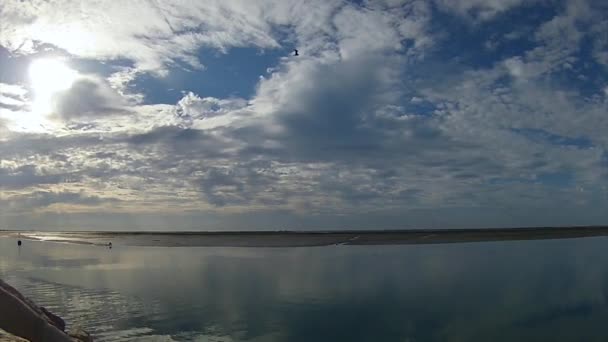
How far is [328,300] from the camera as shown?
36906 millimetres

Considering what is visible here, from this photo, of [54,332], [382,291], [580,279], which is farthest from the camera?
[580,279]

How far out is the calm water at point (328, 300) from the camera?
1101 inches

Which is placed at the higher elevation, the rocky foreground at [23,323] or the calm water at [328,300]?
the rocky foreground at [23,323]

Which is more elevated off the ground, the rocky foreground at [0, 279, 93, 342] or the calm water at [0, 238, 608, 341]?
the rocky foreground at [0, 279, 93, 342]

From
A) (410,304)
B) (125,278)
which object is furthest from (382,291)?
(125,278)

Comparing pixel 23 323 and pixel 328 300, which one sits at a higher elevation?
pixel 23 323

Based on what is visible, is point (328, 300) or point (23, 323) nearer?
Result: point (23, 323)

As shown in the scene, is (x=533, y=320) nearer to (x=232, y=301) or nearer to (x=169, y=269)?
(x=232, y=301)

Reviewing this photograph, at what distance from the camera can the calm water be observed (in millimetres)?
27958

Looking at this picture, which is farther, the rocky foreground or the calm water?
the calm water

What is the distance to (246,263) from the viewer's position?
211ft

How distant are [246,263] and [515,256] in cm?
3915

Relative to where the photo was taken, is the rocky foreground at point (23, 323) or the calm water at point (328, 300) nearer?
the rocky foreground at point (23, 323)

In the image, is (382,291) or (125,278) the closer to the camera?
(382,291)
